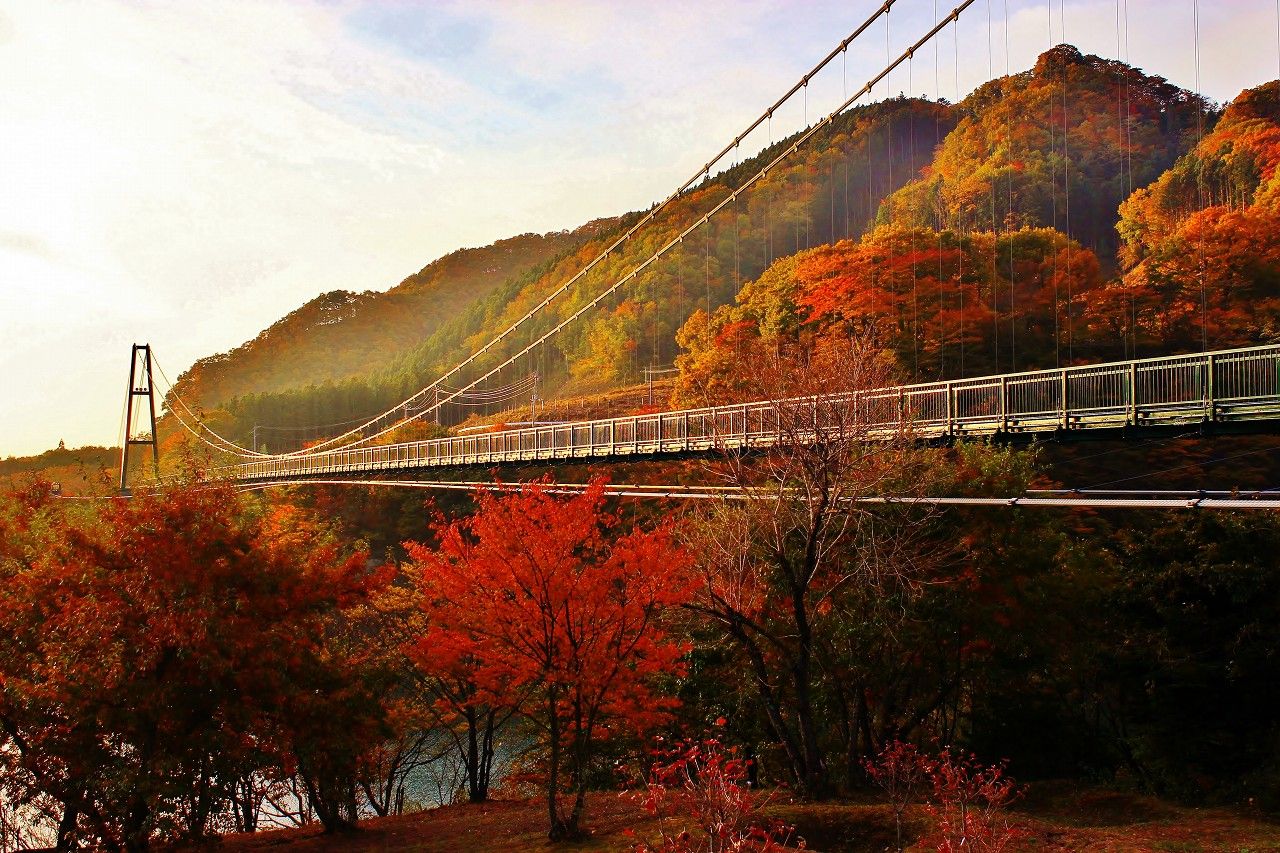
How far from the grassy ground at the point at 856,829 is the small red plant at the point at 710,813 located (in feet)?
1.72

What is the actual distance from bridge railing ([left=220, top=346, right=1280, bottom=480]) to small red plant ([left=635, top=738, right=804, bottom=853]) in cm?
508

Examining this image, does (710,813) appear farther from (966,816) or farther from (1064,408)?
(1064,408)

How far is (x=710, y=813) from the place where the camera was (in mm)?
10516

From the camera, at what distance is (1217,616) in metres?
17.7

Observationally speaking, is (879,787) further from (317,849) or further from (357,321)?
(357,321)

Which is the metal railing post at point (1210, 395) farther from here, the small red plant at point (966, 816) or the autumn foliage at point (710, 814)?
the autumn foliage at point (710, 814)

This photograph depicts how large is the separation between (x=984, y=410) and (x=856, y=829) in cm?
1073

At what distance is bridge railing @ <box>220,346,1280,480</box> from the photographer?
1588 centimetres

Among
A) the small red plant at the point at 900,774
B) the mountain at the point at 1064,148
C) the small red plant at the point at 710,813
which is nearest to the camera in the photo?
the small red plant at the point at 710,813

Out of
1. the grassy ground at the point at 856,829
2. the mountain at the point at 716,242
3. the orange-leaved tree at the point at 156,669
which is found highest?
the mountain at the point at 716,242

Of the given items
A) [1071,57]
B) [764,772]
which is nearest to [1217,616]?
[764,772]

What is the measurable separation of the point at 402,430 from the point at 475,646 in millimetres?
55579

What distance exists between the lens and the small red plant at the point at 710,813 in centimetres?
1028

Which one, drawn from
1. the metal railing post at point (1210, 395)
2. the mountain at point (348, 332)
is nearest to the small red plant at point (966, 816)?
the metal railing post at point (1210, 395)
